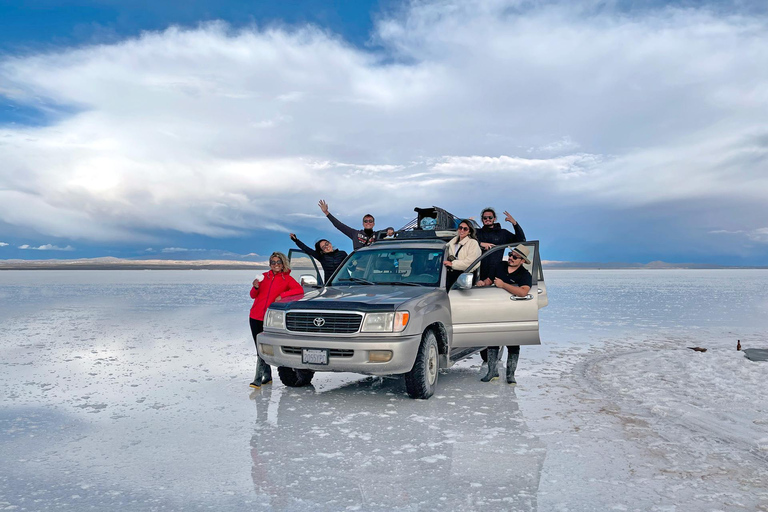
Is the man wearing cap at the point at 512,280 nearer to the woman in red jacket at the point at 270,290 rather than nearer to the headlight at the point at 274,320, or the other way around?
the woman in red jacket at the point at 270,290

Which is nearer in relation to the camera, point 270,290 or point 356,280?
point 270,290

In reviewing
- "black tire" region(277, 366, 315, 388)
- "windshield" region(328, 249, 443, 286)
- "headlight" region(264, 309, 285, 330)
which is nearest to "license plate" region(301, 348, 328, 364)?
Result: "headlight" region(264, 309, 285, 330)

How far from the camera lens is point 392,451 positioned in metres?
5.30

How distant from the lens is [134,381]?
8750 millimetres

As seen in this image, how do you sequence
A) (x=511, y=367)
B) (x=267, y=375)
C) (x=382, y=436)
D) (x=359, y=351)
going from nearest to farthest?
(x=382, y=436), (x=359, y=351), (x=267, y=375), (x=511, y=367)

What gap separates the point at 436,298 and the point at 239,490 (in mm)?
4014

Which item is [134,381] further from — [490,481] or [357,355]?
[490,481]

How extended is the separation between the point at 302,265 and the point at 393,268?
5.64 feet

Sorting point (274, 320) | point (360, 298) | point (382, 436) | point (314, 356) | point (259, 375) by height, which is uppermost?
point (360, 298)

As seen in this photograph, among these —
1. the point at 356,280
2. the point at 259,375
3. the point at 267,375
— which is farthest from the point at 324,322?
the point at 267,375

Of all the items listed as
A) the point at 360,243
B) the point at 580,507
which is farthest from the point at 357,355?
the point at 360,243

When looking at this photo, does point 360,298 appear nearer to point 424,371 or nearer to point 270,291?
point 424,371

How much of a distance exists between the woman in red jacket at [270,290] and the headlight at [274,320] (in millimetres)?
550

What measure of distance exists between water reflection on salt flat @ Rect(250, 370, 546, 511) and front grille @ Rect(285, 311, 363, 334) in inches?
35.5
